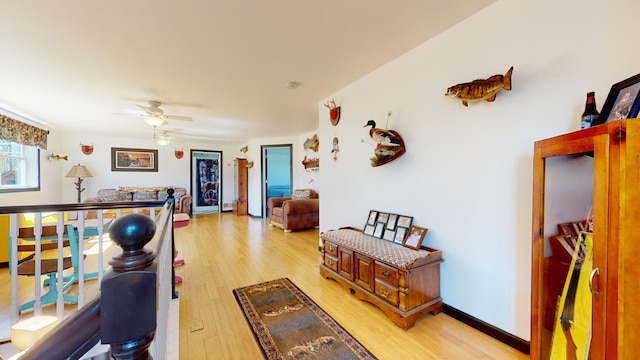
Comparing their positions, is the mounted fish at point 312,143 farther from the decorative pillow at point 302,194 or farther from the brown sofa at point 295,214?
the brown sofa at point 295,214

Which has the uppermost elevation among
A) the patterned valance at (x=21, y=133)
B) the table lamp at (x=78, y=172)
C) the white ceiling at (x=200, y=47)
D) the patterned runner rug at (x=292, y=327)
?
the white ceiling at (x=200, y=47)

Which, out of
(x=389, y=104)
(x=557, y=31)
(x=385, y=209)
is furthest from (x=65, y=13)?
(x=557, y=31)

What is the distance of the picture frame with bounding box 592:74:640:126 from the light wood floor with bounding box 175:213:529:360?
1.55 meters

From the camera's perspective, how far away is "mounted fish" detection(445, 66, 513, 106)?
171 cm

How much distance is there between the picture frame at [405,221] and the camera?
8.00 feet

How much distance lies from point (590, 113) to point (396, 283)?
1.60m

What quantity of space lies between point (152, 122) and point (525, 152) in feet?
14.3

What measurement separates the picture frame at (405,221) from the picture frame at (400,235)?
1.6 inches

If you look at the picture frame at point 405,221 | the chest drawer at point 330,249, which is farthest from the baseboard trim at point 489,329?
the chest drawer at point 330,249

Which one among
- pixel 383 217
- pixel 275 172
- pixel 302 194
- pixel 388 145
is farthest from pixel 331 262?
pixel 275 172

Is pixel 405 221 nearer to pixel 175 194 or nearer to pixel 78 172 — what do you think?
pixel 175 194

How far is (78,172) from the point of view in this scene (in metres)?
6.14

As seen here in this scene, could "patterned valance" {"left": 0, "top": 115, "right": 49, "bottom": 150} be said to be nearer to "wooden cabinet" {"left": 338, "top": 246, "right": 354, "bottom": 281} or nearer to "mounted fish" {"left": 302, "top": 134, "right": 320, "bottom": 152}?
"mounted fish" {"left": 302, "top": 134, "right": 320, "bottom": 152}

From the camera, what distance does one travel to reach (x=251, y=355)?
1768 mm
